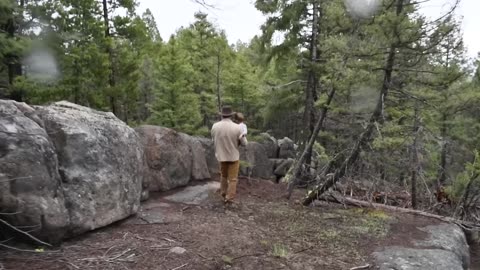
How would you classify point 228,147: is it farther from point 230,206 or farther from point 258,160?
point 258,160

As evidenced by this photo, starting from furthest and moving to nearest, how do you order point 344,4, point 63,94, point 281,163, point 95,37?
point 281,163 → point 95,37 → point 63,94 → point 344,4

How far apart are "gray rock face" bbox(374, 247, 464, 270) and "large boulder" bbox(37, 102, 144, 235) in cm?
382

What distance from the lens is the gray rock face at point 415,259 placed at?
5000 millimetres

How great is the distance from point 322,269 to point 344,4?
18.9ft

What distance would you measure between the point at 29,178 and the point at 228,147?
12.2 feet

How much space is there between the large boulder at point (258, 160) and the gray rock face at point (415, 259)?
7089 mm

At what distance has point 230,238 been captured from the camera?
5527mm

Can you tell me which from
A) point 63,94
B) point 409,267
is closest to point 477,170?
point 409,267

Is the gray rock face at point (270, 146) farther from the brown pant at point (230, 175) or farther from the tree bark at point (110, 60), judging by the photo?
the brown pant at point (230, 175)

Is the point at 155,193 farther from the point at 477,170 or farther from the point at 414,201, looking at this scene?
the point at 477,170

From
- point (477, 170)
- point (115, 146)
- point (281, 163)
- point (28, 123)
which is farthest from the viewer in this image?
point (281, 163)

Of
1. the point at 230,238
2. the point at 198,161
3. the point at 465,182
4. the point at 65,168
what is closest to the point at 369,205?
the point at 465,182

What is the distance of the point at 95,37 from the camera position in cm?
1189

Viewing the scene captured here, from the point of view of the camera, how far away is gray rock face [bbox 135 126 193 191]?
313 inches
